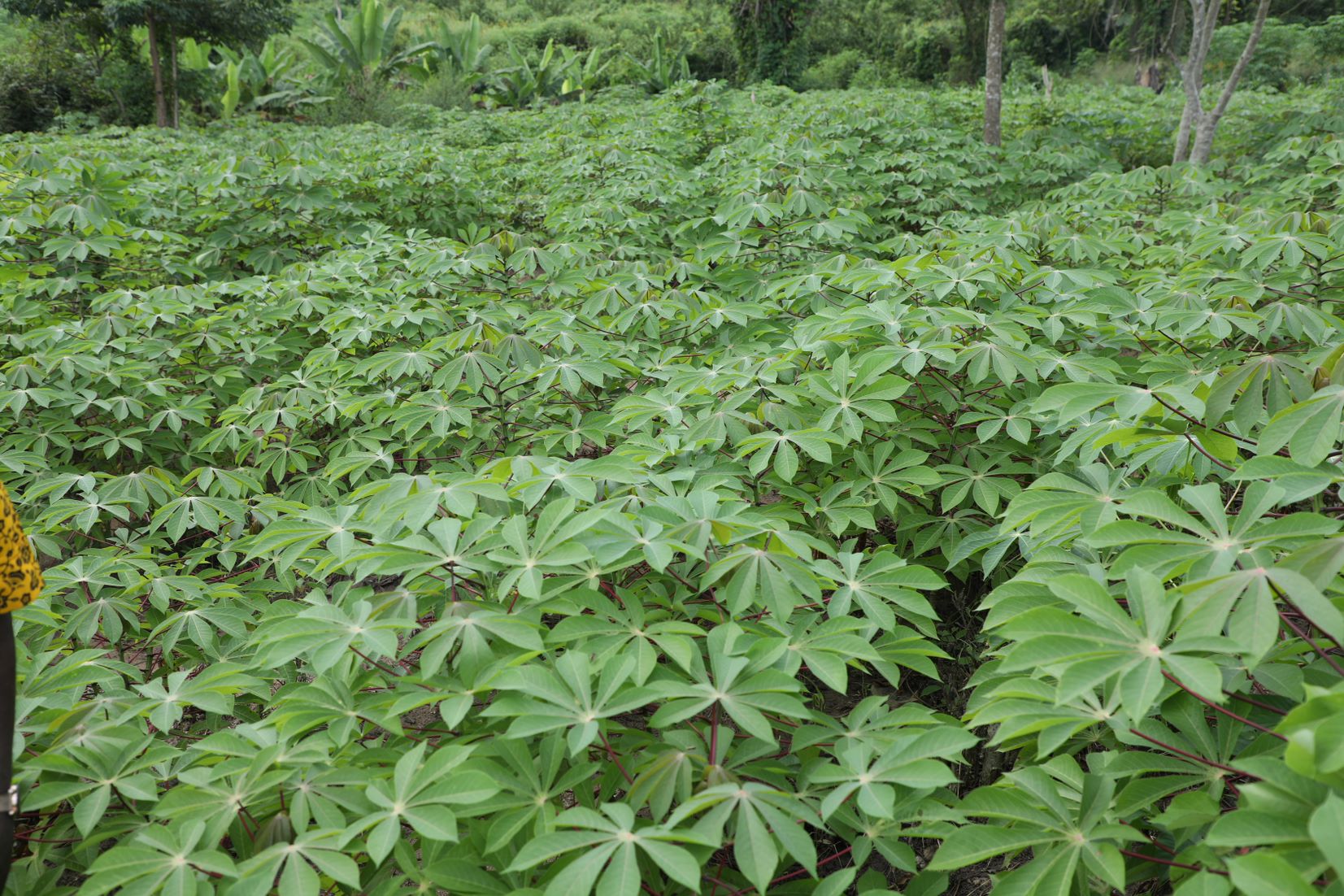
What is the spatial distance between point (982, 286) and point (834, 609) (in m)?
1.52

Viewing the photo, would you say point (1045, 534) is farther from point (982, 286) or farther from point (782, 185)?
point (782, 185)

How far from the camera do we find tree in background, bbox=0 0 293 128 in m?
10.8

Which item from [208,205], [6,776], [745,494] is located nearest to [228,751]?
[6,776]

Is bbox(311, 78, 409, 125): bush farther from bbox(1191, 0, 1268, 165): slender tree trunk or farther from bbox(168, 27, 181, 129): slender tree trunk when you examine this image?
bbox(1191, 0, 1268, 165): slender tree trunk

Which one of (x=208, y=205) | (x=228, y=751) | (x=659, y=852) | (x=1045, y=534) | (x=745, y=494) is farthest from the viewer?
(x=208, y=205)

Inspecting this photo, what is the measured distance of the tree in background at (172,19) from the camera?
1084 cm

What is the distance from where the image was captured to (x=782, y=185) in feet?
13.1

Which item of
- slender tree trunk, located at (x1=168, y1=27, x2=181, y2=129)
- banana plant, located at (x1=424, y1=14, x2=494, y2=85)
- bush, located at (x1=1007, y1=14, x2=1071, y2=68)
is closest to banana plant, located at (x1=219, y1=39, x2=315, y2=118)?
slender tree trunk, located at (x1=168, y1=27, x2=181, y2=129)

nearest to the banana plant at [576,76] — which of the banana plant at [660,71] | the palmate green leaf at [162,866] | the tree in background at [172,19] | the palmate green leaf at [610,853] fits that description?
the banana plant at [660,71]

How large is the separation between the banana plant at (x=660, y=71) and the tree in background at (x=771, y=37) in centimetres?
154

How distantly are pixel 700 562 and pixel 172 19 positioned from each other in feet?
44.6

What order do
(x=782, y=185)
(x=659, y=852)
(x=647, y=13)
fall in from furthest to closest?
(x=647, y=13) < (x=782, y=185) < (x=659, y=852)

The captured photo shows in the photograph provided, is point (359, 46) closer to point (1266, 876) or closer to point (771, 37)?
point (771, 37)

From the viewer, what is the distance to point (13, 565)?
3.90 ft
